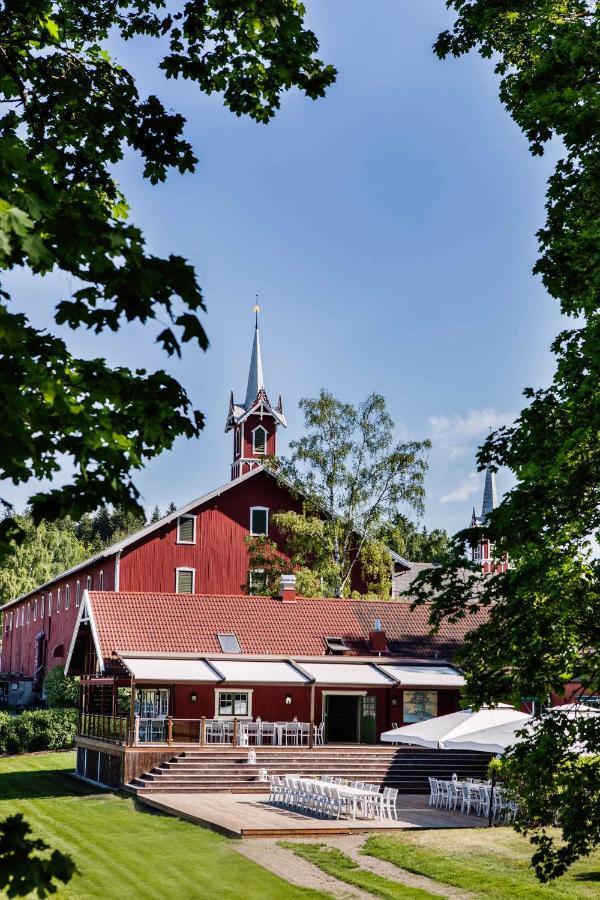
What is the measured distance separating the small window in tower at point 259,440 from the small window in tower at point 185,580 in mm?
10089

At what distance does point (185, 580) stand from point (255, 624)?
31.5 feet

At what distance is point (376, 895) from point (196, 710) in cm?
1783

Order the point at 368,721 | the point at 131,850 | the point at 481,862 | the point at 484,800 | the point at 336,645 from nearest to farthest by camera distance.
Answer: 1. the point at 481,862
2. the point at 131,850
3. the point at 484,800
4. the point at 368,721
5. the point at 336,645

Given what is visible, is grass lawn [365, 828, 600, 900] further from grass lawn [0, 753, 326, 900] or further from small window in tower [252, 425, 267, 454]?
small window in tower [252, 425, 267, 454]

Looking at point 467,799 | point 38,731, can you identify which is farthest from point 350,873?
point 38,731

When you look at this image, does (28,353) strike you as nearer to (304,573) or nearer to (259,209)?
(259,209)

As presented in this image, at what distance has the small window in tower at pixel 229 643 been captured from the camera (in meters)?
33.4

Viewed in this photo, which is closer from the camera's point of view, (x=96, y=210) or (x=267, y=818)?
(x=96, y=210)

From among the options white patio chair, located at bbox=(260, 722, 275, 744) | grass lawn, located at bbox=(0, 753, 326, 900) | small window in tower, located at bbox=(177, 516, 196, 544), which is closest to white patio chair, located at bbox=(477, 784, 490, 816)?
grass lawn, located at bbox=(0, 753, 326, 900)

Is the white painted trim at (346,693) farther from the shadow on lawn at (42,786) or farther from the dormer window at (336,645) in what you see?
the shadow on lawn at (42,786)

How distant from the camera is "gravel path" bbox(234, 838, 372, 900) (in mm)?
16266

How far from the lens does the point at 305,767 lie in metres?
29.3

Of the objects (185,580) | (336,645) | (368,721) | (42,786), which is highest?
(185,580)

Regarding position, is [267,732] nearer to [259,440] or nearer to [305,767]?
[305,767]
